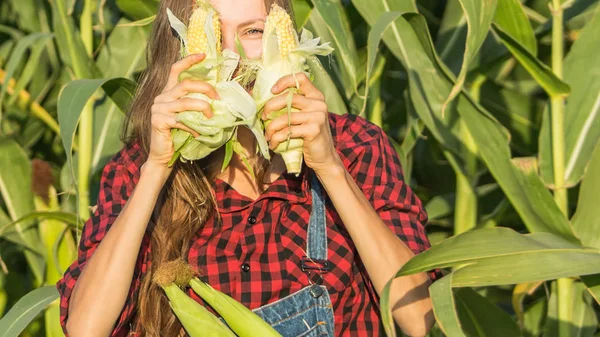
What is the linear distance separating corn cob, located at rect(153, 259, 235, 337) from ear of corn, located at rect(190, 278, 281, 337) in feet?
0.04

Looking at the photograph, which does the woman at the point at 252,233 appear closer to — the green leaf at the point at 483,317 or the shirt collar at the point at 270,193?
the shirt collar at the point at 270,193

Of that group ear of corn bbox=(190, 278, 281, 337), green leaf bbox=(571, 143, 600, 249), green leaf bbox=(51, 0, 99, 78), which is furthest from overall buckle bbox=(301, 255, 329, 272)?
green leaf bbox=(51, 0, 99, 78)

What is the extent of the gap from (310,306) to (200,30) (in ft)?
1.42

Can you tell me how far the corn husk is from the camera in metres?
1.15

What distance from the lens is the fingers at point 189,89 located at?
3.74 feet

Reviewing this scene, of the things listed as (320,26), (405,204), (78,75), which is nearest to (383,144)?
(405,204)

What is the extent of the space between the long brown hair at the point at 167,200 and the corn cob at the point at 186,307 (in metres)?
0.11

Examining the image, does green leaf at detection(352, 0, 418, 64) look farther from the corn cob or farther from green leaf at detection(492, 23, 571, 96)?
the corn cob

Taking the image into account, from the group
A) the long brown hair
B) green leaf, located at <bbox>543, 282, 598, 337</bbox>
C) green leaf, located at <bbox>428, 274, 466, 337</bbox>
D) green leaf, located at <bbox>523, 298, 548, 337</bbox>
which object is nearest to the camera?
green leaf, located at <bbox>428, 274, 466, 337</bbox>

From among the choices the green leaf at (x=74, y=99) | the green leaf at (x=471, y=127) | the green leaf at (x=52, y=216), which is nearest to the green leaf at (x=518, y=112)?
the green leaf at (x=471, y=127)

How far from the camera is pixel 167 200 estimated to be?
4.64ft

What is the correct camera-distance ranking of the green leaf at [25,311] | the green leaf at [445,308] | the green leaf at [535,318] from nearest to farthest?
the green leaf at [445,308] → the green leaf at [25,311] → the green leaf at [535,318]

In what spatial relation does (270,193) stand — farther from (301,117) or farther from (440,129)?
(440,129)

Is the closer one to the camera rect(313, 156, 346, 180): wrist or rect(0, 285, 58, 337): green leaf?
rect(313, 156, 346, 180): wrist
